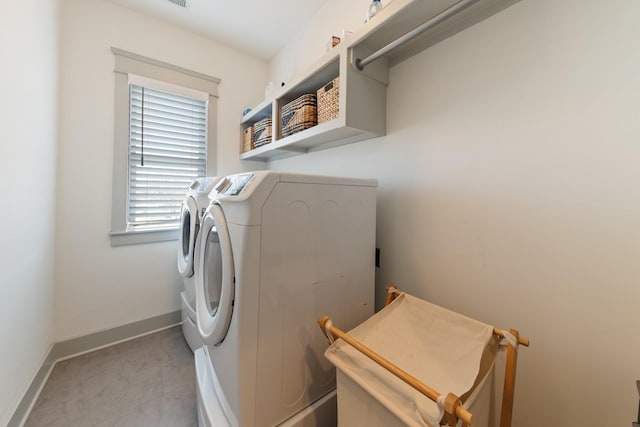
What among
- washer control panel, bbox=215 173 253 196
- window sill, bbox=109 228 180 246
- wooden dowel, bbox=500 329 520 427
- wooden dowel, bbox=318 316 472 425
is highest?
washer control panel, bbox=215 173 253 196

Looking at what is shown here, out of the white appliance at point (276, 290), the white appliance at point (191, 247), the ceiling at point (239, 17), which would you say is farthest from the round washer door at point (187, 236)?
the ceiling at point (239, 17)

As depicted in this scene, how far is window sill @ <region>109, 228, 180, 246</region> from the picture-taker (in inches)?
77.7

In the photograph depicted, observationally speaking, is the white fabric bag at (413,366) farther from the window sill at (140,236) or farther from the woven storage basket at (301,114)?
the window sill at (140,236)

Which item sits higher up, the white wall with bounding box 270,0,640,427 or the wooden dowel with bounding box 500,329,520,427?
the white wall with bounding box 270,0,640,427

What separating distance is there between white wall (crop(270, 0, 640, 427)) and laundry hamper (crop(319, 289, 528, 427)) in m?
0.24

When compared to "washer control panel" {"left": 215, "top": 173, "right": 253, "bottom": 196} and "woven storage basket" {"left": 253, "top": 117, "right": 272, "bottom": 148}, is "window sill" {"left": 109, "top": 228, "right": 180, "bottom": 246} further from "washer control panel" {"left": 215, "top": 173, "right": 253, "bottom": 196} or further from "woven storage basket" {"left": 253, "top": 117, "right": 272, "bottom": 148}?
"washer control panel" {"left": 215, "top": 173, "right": 253, "bottom": 196}

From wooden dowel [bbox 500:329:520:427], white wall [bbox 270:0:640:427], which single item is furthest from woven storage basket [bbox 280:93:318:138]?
wooden dowel [bbox 500:329:520:427]

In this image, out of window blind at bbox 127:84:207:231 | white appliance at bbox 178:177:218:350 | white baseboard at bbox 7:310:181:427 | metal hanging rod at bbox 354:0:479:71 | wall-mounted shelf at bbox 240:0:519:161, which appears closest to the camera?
metal hanging rod at bbox 354:0:479:71

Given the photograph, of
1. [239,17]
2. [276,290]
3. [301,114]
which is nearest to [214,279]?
[276,290]

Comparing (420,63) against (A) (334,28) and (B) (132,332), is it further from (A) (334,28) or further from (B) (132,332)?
(B) (132,332)

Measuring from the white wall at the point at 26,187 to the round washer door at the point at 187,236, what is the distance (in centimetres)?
78

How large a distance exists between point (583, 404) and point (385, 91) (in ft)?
5.28

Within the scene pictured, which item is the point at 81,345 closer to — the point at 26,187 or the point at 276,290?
the point at 26,187

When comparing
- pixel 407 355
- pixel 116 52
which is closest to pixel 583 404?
pixel 407 355
